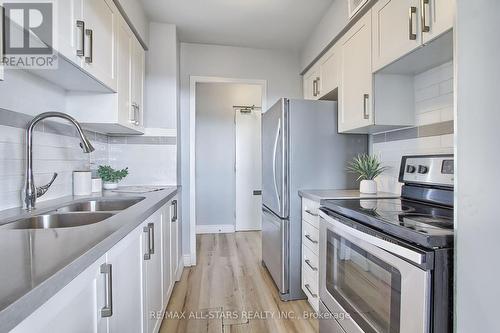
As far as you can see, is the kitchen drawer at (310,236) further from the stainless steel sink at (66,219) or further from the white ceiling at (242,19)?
the white ceiling at (242,19)

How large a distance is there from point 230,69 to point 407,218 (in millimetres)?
2490

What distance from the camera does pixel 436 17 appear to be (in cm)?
121

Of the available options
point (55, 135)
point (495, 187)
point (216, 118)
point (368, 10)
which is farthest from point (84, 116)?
point (216, 118)

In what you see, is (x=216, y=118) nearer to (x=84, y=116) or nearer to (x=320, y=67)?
(x=320, y=67)

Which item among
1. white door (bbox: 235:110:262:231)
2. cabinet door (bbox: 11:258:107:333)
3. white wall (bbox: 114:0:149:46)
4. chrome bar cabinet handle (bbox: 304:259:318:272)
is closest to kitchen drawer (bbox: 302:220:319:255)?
chrome bar cabinet handle (bbox: 304:259:318:272)

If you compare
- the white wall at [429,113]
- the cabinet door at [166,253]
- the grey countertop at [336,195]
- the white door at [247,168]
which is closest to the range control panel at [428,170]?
the white wall at [429,113]

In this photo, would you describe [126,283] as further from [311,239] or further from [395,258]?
[311,239]

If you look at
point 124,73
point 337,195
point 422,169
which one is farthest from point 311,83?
point 124,73

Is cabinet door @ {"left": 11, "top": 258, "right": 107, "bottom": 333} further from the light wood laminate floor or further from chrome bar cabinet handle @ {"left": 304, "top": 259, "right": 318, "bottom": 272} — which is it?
chrome bar cabinet handle @ {"left": 304, "top": 259, "right": 318, "bottom": 272}

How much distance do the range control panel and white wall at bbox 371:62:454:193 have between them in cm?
10

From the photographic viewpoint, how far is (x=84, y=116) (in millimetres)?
1782

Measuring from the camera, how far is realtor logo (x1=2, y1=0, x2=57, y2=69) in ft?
3.19

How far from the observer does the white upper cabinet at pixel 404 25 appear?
119 centimetres

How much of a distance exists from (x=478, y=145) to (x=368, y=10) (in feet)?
4.53
